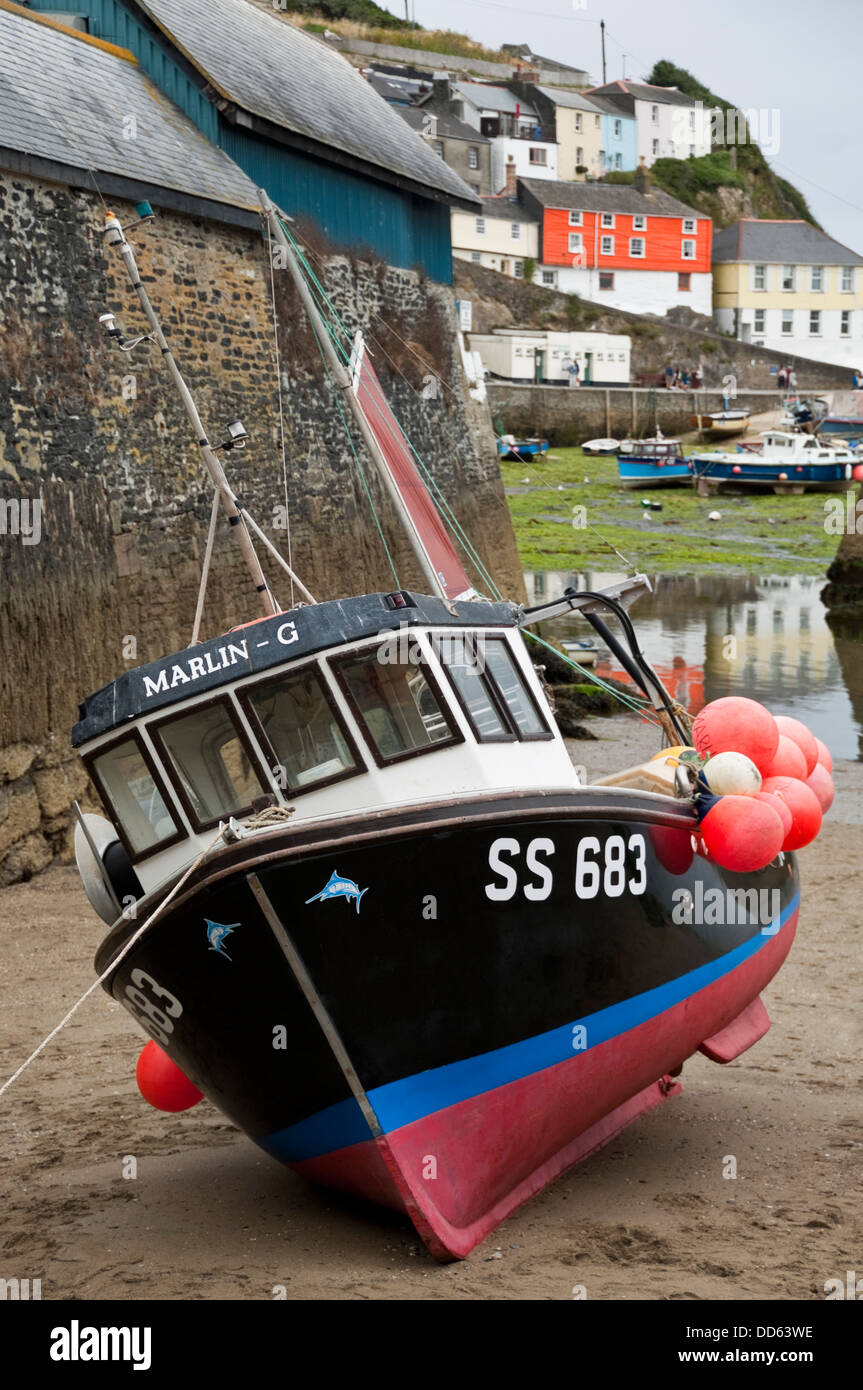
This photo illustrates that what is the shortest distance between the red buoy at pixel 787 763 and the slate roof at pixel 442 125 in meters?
67.9

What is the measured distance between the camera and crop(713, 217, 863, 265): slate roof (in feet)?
241

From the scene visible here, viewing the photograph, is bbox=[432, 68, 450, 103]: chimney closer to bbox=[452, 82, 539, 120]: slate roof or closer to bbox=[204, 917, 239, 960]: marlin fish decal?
bbox=[452, 82, 539, 120]: slate roof

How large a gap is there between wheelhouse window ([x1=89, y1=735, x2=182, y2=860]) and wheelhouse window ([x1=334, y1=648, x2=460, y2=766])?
1127 millimetres

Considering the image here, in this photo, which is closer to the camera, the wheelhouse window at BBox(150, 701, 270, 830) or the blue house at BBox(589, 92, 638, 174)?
the wheelhouse window at BBox(150, 701, 270, 830)

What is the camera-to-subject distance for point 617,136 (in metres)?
85.2

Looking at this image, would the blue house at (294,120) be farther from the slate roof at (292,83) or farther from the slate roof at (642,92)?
the slate roof at (642,92)

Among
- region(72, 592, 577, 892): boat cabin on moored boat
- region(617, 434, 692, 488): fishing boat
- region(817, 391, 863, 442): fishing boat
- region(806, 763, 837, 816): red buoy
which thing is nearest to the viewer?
region(72, 592, 577, 892): boat cabin on moored boat

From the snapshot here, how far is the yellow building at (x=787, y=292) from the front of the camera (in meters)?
73.1

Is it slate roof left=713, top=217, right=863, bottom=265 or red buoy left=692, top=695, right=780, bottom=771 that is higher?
slate roof left=713, top=217, right=863, bottom=265

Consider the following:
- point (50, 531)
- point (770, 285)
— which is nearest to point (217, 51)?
point (50, 531)

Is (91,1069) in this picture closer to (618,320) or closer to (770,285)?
(618,320)

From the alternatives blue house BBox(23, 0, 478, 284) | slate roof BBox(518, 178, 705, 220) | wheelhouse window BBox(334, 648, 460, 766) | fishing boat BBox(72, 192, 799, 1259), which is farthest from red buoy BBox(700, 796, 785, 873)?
slate roof BBox(518, 178, 705, 220)

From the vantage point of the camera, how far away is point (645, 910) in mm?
7816

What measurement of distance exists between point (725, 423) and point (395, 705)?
168 ft
